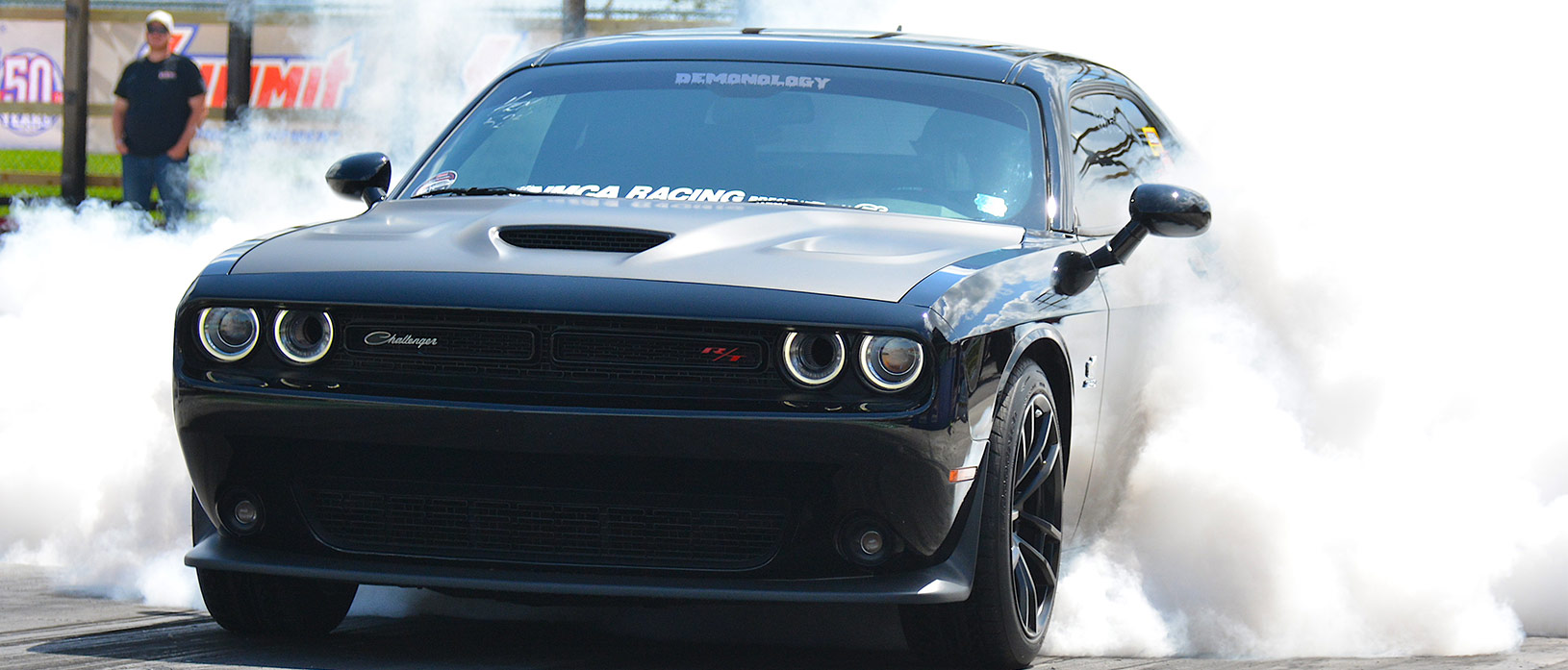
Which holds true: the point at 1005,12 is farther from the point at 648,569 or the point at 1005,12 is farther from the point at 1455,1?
the point at 648,569

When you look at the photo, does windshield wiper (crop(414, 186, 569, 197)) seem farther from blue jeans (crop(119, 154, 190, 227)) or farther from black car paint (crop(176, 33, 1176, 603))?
blue jeans (crop(119, 154, 190, 227))

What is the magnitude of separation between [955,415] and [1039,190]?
1272mm

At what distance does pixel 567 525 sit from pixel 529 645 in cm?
65

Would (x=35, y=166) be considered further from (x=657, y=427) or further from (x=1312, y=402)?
(x=657, y=427)

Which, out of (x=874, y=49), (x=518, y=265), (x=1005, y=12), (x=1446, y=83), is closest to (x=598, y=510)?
(x=518, y=265)

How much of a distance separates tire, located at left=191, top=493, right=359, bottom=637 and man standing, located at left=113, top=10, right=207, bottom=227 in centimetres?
938

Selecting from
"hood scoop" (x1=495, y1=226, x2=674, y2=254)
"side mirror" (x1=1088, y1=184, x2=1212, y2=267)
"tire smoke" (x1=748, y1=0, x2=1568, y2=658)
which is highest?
"hood scoop" (x1=495, y1=226, x2=674, y2=254)

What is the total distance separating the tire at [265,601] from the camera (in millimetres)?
4480

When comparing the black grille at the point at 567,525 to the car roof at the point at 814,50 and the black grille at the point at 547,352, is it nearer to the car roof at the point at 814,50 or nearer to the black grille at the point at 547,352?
the black grille at the point at 547,352

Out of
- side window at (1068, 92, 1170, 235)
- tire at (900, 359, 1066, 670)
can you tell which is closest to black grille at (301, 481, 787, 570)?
tire at (900, 359, 1066, 670)

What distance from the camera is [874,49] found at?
5.51 meters

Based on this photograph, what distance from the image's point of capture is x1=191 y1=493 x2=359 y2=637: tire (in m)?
4.48

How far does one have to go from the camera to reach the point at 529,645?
4.55 metres

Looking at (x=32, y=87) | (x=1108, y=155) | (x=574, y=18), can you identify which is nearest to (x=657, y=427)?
(x=1108, y=155)
